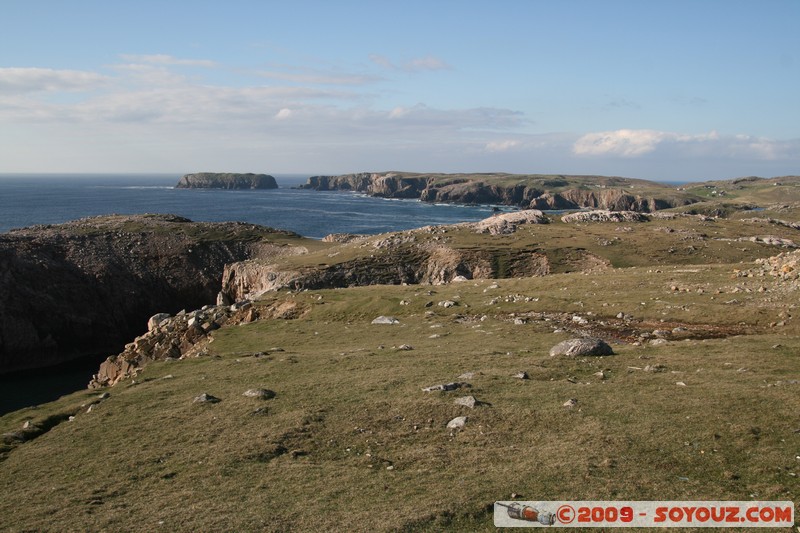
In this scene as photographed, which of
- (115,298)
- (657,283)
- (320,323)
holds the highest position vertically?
(657,283)

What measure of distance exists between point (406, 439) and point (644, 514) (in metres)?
7.42

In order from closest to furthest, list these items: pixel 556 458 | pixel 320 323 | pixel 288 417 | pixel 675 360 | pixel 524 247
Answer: pixel 556 458, pixel 288 417, pixel 675 360, pixel 320 323, pixel 524 247

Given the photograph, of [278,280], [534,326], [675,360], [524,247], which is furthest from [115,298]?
[675,360]

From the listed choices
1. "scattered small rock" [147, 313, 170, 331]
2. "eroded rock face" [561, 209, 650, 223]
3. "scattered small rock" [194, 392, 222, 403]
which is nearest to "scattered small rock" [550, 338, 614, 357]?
"scattered small rock" [194, 392, 222, 403]

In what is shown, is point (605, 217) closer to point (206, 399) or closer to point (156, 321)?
point (156, 321)

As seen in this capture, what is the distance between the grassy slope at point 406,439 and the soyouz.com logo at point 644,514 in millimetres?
423

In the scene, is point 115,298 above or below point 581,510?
below

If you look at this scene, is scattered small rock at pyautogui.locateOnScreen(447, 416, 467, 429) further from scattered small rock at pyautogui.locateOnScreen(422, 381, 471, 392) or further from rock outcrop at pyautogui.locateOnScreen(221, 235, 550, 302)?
rock outcrop at pyautogui.locateOnScreen(221, 235, 550, 302)

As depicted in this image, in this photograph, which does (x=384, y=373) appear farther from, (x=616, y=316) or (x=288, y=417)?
(x=616, y=316)

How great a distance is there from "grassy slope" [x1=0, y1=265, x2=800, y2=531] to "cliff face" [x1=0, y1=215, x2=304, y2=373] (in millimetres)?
49127

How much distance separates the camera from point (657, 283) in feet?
136

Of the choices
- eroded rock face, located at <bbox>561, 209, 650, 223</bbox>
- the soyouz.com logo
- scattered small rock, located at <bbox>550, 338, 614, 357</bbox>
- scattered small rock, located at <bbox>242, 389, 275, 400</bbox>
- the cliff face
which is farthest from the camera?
eroded rock face, located at <bbox>561, 209, 650, 223</bbox>

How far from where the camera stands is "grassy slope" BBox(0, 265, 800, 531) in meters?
13.8

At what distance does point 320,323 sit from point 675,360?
23772mm
